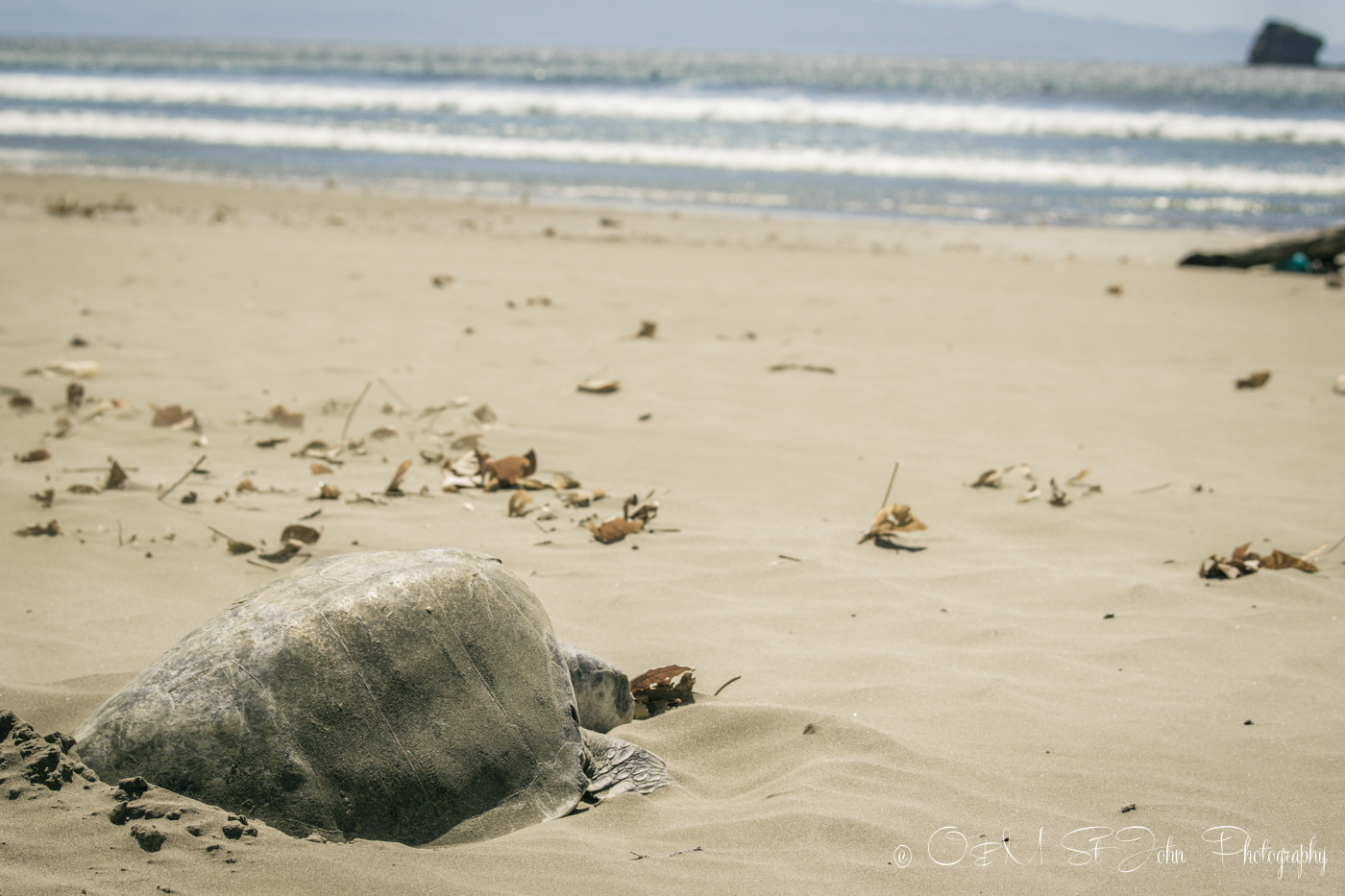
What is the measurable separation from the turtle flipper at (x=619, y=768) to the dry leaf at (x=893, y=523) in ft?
5.48

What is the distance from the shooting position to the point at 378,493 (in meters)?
3.90

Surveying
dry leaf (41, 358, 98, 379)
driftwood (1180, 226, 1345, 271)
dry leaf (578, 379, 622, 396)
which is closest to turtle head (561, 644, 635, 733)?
dry leaf (578, 379, 622, 396)

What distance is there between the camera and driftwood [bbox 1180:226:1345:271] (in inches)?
409

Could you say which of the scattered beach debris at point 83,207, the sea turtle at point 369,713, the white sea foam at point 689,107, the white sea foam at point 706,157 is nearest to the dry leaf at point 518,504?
the sea turtle at point 369,713

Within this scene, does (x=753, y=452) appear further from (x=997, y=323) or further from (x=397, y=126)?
(x=397, y=126)

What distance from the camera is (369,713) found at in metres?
1.89

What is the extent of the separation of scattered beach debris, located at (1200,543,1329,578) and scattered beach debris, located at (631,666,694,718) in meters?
1.97

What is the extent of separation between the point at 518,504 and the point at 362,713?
78.3 inches

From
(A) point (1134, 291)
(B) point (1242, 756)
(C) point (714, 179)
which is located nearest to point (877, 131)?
(C) point (714, 179)

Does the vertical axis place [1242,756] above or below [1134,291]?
below

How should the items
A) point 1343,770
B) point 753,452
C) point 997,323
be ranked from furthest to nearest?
point 997,323 → point 753,452 → point 1343,770

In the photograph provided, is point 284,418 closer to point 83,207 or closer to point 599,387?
point 599,387

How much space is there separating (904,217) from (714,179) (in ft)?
15.0

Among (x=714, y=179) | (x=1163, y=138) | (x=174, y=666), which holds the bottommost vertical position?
(x=174, y=666)
